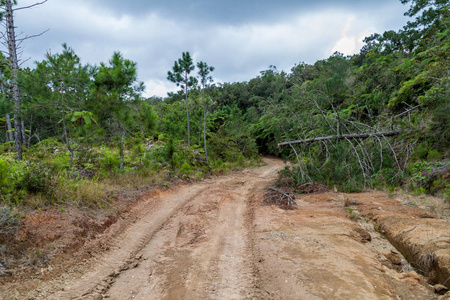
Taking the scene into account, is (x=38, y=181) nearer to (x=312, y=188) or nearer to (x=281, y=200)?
(x=281, y=200)

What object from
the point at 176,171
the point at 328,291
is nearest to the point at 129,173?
the point at 176,171

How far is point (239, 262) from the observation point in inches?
160

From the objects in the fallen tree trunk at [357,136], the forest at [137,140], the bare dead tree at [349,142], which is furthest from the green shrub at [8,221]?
the fallen tree trunk at [357,136]

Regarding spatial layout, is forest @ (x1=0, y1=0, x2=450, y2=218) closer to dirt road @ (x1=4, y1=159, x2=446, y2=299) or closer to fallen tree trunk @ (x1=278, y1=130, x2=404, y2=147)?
fallen tree trunk @ (x1=278, y1=130, x2=404, y2=147)

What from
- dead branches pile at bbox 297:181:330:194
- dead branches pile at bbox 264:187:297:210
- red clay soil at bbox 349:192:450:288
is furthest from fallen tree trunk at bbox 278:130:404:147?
red clay soil at bbox 349:192:450:288

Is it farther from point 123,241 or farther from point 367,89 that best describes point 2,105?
point 367,89

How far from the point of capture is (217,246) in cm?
468

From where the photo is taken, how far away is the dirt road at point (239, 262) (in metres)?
3.17

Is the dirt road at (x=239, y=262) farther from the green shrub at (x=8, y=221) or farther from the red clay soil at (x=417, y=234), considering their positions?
the green shrub at (x=8, y=221)

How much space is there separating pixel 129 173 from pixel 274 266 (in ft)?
25.9

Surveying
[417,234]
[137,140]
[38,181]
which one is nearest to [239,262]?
[417,234]

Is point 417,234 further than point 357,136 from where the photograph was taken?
No

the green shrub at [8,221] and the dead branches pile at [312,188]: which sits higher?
the green shrub at [8,221]

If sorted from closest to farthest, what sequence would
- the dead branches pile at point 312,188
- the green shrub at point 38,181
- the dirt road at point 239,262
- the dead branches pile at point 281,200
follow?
the dirt road at point 239,262 < the green shrub at point 38,181 < the dead branches pile at point 281,200 < the dead branches pile at point 312,188
